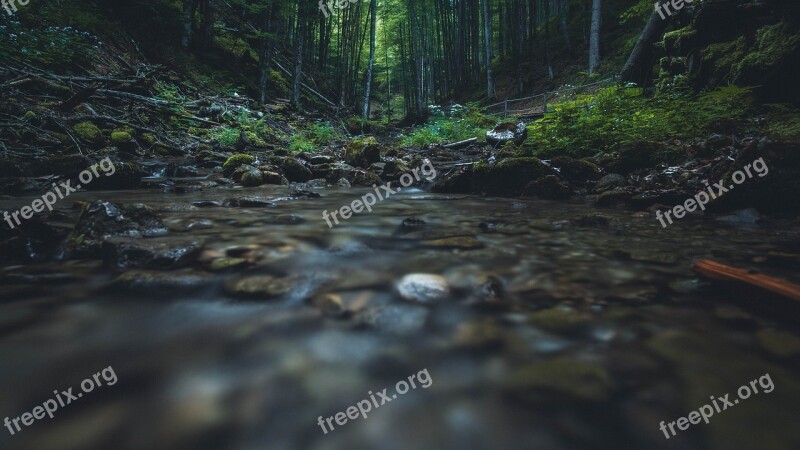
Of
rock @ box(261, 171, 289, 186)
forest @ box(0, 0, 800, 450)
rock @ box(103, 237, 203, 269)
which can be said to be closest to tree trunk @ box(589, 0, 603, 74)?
forest @ box(0, 0, 800, 450)

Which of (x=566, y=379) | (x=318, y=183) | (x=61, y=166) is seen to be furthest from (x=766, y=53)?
(x=61, y=166)

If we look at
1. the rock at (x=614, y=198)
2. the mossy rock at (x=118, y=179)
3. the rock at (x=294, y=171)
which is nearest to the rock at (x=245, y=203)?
the mossy rock at (x=118, y=179)

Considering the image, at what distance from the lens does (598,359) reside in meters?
1.57

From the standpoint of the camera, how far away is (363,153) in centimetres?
1083

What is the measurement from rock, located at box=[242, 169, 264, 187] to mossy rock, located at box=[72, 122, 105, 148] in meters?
3.14

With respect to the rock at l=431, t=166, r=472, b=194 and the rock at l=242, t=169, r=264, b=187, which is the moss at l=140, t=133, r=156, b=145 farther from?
the rock at l=431, t=166, r=472, b=194

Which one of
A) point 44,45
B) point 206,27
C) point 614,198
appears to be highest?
point 206,27

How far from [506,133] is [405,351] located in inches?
404

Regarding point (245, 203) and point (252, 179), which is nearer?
point (245, 203)

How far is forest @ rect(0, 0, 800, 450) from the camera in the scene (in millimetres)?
1280

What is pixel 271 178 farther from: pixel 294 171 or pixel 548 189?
pixel 548 189

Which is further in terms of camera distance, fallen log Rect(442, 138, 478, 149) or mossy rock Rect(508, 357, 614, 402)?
fallen log Rect(442, 138, 478, 149)

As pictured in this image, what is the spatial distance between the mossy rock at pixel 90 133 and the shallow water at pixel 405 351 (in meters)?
6.75

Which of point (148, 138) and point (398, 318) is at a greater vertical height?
point (148, 138)
